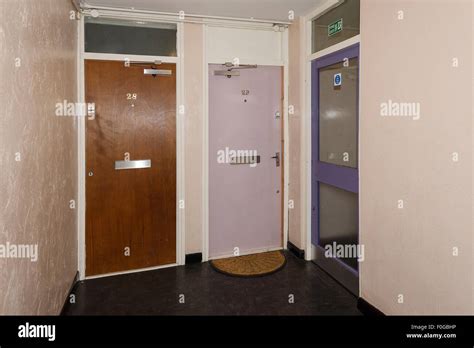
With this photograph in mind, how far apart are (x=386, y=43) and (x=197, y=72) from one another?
187cm

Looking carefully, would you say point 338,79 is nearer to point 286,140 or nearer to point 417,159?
point 286,140

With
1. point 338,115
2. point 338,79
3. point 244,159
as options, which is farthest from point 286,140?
point 338,79

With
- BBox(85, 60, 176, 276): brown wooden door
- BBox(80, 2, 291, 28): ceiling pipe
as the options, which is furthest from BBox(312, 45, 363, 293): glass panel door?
BBox(85, 60, 176, 276): brown wooden door

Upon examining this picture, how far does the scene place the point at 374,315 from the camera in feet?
8.06

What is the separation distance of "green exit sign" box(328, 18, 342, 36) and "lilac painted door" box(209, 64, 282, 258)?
2.62 feet

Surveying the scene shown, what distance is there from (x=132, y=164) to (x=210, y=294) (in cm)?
145

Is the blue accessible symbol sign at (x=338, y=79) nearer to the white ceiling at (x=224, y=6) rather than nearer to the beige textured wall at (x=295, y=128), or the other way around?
the beige textured wall at (x=295, y=128)

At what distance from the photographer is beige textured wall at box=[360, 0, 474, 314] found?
5.75 ft

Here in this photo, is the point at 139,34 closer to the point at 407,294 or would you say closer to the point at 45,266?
the point at 45,266

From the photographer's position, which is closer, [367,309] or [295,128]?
[367,309]

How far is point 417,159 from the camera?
205 cm

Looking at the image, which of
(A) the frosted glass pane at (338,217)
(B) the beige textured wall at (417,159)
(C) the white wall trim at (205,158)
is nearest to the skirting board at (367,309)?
(B) the beige textured wall at (417,159)
